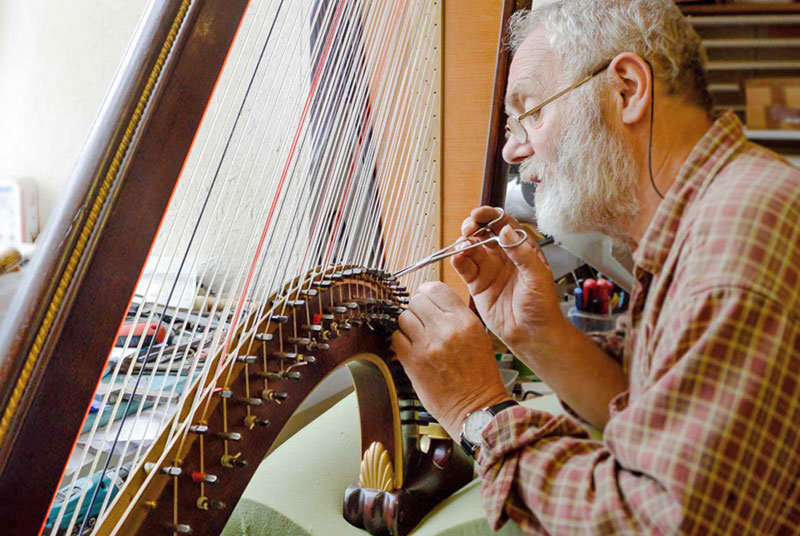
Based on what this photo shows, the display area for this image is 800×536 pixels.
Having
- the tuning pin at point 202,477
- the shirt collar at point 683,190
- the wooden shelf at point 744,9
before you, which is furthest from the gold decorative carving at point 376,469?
the wooden shelf at point 744,9

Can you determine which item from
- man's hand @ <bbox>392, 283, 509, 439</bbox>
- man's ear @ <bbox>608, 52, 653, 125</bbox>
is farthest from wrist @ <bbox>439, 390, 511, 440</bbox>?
man's ear @ <bbox>608, 52, 653, 125</bbox>

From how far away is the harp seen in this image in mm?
639

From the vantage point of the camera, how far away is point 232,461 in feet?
3.08

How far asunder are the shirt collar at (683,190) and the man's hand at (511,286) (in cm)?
32

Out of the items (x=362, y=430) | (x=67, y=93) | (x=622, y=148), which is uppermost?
(x=67, y=93)

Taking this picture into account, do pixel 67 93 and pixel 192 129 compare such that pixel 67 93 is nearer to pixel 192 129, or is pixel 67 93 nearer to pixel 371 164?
pixel 371 164

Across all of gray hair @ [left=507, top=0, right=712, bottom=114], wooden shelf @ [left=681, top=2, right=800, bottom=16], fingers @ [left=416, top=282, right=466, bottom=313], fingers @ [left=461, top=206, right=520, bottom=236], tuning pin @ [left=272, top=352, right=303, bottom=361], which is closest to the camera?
tuning pin @ [left=272, top=352, right=303, bottom=361]

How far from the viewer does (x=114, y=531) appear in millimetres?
777

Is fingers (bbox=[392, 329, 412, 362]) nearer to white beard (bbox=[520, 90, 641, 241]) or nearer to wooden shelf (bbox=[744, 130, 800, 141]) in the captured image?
white beard (bbox=[520, 90, 641, 241])

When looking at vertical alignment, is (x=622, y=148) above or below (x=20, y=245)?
above

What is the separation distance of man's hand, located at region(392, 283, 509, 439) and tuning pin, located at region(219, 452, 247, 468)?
37 cm

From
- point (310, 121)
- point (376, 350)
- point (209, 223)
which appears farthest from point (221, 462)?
point (310, 121)

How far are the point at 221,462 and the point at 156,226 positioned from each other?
372 millimetres

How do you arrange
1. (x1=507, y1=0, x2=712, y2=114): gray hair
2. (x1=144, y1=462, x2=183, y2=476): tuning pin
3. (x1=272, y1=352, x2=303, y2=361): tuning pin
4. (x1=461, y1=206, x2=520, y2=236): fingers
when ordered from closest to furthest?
1. (x1=144, y1=462, x2=183, y2=476): tuning pin
2. (x1=272, y1=352, x2=303, y2=361): tuning pin
3. (x1=507, y1=0, x2=712, y2=114): gray hair
4. (x1=461, y1=206, x2=520, y2=236): fingers
